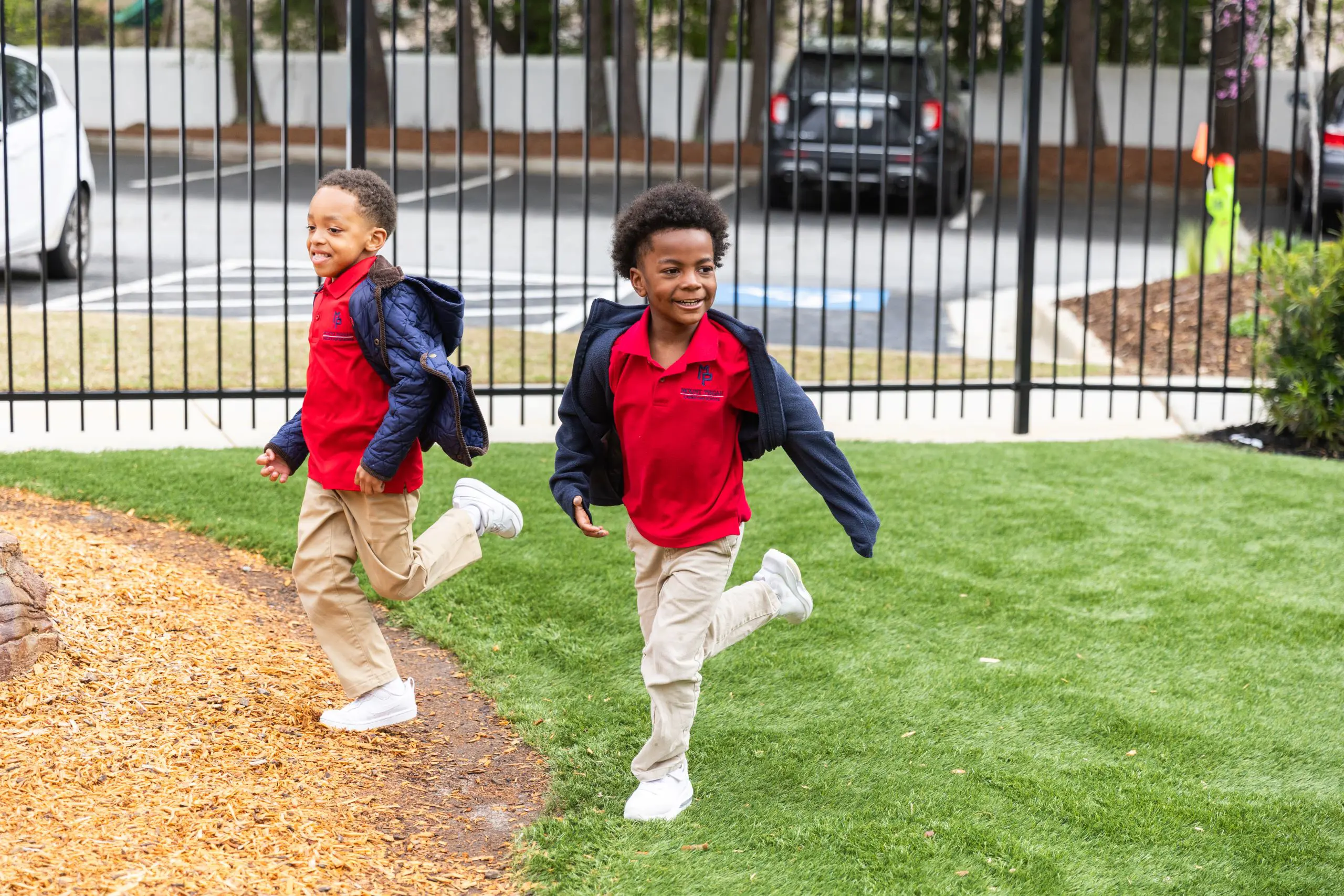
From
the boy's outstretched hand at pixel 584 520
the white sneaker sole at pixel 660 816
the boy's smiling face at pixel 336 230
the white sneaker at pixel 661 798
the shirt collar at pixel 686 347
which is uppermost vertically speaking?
the boy's smiling face at pixel 336 230

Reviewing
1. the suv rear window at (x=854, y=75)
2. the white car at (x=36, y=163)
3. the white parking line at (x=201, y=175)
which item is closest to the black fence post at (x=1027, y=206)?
the white car at (x=36, y=163)

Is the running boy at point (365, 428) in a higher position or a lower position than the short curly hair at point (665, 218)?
lower

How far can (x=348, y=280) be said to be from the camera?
3.56 m

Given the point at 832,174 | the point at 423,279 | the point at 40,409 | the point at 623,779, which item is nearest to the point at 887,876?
Answer: the point at 623,779

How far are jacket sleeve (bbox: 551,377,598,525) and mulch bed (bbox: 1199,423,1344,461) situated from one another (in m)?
4.70

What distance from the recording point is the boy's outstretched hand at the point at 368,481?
346 cm

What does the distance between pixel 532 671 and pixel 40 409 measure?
4.15 m

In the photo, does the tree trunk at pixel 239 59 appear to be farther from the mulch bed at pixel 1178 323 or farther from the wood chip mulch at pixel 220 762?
the wood chip mulch at pixel 220 762

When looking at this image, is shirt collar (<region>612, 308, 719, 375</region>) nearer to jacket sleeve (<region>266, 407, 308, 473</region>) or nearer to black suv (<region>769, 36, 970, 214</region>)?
jacket sleeve (<region>266, 407, 308, 473</region>)

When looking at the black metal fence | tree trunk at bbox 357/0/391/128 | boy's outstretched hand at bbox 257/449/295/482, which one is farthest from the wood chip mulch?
tree trunk at bbox 357/0/391/128

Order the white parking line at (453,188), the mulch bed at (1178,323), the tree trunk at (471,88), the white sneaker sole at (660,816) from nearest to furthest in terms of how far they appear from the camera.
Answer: the white sneaker sole at (660,816)
the mulch bed at (1178,323)
the white parking line at (453,188)
the tree trunk at (471,88)

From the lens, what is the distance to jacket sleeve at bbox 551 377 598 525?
336cm

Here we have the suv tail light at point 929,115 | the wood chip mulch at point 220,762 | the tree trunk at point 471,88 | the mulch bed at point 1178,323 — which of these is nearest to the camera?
the wood chip mulch at point 220,762

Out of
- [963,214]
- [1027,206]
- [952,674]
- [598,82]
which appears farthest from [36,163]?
[598,82]
